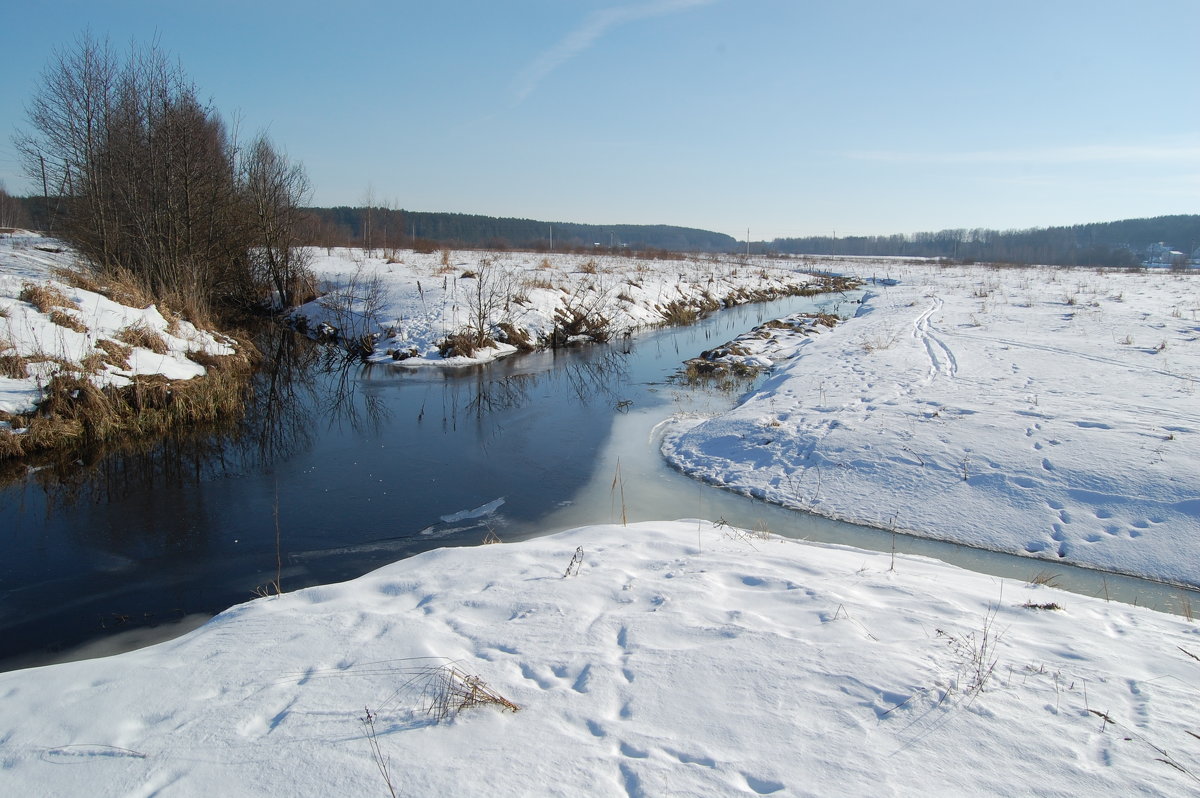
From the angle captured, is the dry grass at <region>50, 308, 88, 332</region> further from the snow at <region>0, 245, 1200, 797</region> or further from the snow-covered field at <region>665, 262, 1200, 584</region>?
the snow-covered field at <region>665, 262, 1200, 584</region>

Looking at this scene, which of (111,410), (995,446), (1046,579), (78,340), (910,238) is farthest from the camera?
(910,238)

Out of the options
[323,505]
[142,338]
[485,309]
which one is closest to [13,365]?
[142,338]

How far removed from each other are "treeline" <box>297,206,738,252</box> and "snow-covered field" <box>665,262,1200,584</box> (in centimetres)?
2220

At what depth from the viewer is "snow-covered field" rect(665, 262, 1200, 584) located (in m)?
5.66

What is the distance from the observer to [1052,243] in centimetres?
10094

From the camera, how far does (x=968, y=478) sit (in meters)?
6.60

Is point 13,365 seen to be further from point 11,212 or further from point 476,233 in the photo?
point 476,233

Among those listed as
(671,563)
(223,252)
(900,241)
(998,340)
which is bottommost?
(671,563)

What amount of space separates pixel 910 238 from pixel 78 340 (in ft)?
507

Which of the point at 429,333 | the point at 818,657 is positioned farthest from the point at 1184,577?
the point at 429,333

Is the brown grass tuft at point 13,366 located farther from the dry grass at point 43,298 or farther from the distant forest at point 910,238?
the distant forest at point 910,238

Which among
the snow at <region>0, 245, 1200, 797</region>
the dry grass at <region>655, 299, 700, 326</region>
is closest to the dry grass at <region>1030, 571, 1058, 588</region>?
the snow at <region>0, 245, 1200, 797</region>

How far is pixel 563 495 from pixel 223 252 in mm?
16451

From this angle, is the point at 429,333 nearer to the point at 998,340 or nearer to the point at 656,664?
the point at 998,340
